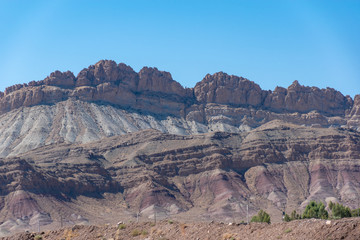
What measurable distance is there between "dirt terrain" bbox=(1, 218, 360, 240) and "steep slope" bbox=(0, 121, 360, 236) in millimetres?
94988

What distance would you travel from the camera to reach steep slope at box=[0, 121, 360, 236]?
472ft

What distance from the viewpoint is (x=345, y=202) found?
148500mm

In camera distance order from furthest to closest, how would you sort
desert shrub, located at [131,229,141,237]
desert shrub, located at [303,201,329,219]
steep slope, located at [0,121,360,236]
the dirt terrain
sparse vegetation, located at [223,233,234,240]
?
1. steep slope, located at [0,121,360,236]
2. desert shrub, located at [303,201,329,219]
3. desert shrub, located at [131,229,141,237]
4. sparse vegetation, located at [223,233,234,240]
5. the dirt terrain

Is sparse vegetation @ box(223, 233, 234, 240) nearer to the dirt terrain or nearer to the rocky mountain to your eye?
the dirt terrain

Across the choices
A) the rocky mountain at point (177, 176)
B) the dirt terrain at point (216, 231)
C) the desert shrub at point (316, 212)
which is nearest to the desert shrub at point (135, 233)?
the dirt terrain at point (216, 231)

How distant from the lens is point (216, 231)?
29.6 meters

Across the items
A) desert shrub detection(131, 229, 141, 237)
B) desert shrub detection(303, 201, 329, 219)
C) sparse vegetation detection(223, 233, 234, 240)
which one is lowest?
desert shrub detection(303, 201, 329, 219)

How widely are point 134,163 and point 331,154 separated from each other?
188 ft

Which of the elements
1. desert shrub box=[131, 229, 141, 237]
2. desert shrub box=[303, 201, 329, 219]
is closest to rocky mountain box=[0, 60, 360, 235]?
desert shrub box=[303, 201, 329, 219]

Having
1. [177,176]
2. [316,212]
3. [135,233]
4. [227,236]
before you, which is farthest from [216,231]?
[177,176]

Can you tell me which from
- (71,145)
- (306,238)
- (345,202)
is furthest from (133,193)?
(306,238)

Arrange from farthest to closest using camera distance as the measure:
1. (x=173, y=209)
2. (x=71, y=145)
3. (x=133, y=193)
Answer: (x=71, y=145) < (x=133, y=193) < (x=173, y=209)

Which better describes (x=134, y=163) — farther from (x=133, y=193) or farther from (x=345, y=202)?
(x=345, y=202)

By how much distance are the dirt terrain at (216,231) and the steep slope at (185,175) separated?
94988mm
